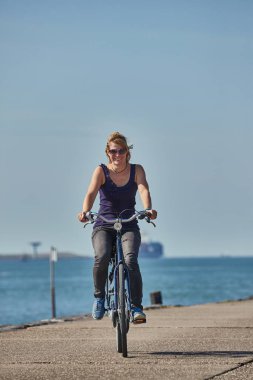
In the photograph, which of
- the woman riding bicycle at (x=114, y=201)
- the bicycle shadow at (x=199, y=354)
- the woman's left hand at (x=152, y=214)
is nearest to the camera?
the bicycle shadow at (x=199, y=354)

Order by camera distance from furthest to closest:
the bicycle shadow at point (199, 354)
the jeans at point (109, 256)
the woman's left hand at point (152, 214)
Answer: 1. the jeans at point (109, 256)
2. the woman's left hand at point (152, 214)
3. the bicycle shadow at point (199, 354)

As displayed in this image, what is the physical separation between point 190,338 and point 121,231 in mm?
1965

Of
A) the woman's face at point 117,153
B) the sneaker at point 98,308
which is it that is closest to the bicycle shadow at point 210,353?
the sneaker at point 98,308

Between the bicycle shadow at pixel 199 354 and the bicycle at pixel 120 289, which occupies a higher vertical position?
the bicycle at pixel 120 289

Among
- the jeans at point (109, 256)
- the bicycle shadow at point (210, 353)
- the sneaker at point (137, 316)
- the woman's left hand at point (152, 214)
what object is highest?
the woman's left hand at point (152, 214)

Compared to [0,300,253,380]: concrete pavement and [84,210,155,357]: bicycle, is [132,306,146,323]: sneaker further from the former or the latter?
[0,300,253,380]: concrete pavement

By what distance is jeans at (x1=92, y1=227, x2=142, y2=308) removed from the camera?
35.7ft

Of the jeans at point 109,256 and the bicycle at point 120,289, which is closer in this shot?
the bicycle at point 120,289

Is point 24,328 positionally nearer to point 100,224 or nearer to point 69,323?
point 69,323

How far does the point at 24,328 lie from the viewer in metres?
14.9

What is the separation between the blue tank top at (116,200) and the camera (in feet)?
36.4

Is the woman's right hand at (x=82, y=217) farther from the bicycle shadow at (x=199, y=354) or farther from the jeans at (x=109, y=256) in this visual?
the bicycle shadow at (x=199, y=354)

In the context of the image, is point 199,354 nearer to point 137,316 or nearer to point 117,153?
point 137,316

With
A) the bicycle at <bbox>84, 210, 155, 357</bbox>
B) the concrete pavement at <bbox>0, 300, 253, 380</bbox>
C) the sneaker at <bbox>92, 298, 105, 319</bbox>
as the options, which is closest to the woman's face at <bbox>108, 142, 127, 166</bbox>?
the bicycle at <bbox>84, 210, 155, 357</bbox>
